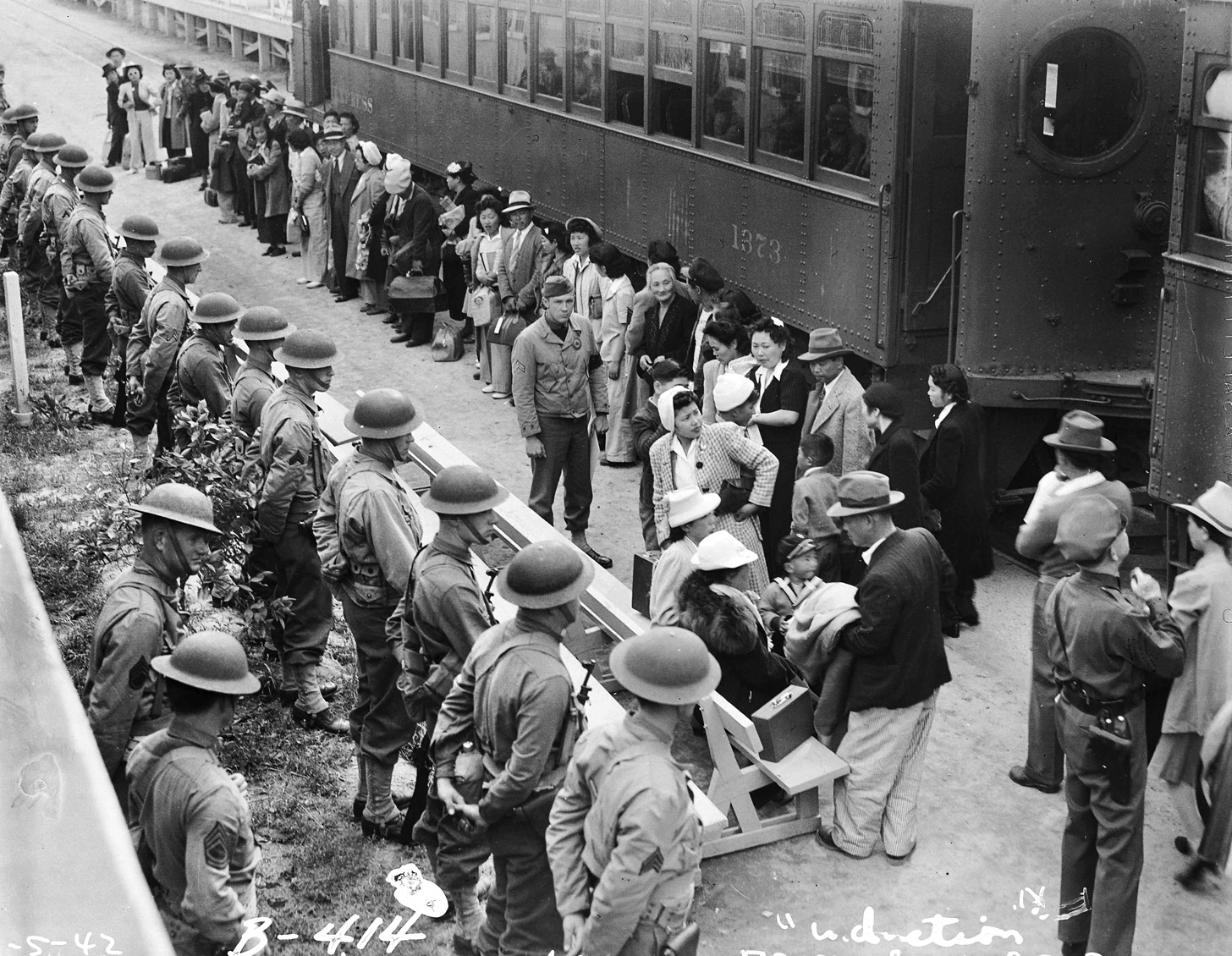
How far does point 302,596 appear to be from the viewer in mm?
7410

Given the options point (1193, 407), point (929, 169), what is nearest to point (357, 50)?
point (929, 169)

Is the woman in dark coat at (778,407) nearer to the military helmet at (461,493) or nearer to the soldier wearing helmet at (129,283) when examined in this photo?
the military helmet at (461,493)

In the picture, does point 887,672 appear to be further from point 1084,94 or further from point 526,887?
point 1084,94

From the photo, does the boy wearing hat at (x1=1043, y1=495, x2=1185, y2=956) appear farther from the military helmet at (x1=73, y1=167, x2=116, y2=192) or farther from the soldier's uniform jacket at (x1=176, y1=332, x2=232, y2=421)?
the military helmet at (x1=73, y1=167, x2=116, y2=192)

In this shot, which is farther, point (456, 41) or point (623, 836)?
point (456, 41)

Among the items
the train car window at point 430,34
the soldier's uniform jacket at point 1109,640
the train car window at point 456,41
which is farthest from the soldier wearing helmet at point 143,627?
the train car window at point 430,34

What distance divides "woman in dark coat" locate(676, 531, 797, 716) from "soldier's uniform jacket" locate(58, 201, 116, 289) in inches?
276

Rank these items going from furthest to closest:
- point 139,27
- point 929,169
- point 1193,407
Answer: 1. point 139,27
2. point 929,169
3. point 1193,407

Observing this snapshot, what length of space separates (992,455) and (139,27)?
120 feet

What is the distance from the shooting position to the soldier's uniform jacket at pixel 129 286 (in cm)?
1060

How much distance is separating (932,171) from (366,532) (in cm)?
483

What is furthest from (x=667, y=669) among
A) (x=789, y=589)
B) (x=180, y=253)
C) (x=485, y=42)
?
(x=485, y=42)

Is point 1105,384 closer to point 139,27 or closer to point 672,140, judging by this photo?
point 672,140

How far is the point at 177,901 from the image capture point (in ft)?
13.9
